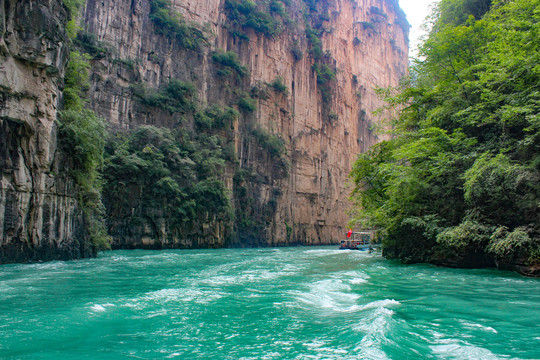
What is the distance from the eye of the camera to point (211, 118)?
39.9 m

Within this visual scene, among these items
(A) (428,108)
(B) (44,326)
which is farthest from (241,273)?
(A) (428,108)

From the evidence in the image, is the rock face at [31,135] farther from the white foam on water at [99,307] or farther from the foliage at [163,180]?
the foliage at [163,180]

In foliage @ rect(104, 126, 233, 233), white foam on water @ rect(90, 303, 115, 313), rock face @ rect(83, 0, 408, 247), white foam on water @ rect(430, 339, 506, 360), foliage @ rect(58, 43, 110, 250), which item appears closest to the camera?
white foam on water @ rect(430, 339, 506, 360)

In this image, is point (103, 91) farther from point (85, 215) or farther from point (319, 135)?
point (319, 135)

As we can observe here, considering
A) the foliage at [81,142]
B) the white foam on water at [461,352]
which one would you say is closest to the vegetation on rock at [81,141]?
the foliage at [81,142]

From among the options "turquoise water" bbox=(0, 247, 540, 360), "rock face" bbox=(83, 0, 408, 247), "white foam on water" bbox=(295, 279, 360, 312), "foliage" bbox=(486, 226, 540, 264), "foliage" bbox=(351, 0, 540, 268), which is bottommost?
"white foam on water" bbox=(295, 279, 360, 312)

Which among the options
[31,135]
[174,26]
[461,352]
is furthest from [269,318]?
[174,26]

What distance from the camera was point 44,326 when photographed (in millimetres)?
6023

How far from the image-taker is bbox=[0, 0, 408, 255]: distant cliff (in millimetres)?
29453

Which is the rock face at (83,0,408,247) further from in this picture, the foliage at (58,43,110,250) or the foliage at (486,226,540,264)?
the foliage at (486,226,540,264)

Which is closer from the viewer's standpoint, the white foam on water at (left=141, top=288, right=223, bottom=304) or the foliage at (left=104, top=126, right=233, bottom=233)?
the white foam on water at (left=141, top=288, right=223, bottom=304)

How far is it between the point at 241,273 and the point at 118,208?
761 inches

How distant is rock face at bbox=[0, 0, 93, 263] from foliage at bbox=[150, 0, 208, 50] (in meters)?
22.6

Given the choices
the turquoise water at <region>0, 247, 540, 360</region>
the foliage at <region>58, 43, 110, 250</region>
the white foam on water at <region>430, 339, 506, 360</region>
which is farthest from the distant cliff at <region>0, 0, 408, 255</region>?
the white foam on water at <region>430, 339, 506, 360</region>
